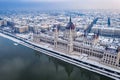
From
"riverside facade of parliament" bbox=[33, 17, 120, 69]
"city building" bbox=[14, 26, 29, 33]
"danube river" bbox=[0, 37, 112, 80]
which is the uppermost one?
"city building" bbox=[14, 26, 29, 33]

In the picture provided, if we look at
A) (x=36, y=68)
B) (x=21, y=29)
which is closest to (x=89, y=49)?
(x=36, y=68)

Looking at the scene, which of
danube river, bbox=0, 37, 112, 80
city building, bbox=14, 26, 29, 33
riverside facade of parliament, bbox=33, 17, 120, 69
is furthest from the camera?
city building, bbox=14, 26, 29, 33

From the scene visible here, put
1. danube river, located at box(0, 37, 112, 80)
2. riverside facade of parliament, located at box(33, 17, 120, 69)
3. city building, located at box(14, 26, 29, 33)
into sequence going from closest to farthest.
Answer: danube river, located at box(0, 37, 112, 80)
riverside facade of parliament, located at box(33, 17, 120, 69)
city building, located at box(14, 26, 29, 33)

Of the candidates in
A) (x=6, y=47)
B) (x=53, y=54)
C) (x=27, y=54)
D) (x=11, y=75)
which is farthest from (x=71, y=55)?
(x=6, y=47)

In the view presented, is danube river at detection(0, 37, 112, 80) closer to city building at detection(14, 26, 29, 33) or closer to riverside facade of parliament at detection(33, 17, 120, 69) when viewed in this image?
riverside facade of parliament at detection(33, 17, 120, 69)

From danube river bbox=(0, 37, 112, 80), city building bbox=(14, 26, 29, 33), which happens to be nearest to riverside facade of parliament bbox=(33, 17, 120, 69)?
danube river bbox=(0, 37, 112, 80)

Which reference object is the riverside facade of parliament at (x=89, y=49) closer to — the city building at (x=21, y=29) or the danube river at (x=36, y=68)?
the danube river at (x=36, y=68)

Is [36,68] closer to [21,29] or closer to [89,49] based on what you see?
[89,49]

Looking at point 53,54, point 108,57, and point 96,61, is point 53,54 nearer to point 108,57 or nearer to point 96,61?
point 96,61

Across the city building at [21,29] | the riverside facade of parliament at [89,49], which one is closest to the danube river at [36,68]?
the riverside facade of parliament at [89,49]
